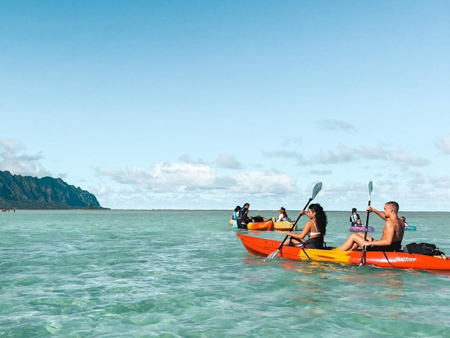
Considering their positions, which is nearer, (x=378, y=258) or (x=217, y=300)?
(x=217, y=300)

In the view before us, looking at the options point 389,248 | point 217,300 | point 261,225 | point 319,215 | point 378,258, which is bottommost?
point 217,300

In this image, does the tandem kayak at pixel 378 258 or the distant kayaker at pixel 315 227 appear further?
the distant kayaker at pixel 315 227

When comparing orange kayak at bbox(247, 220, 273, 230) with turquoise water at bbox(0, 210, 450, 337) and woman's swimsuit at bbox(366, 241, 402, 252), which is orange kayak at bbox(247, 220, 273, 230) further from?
woman's swimsuit at bbox(366, 241, 402, 252)

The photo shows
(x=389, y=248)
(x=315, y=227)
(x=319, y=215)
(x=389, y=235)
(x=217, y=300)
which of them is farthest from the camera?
(x=315, y=227)

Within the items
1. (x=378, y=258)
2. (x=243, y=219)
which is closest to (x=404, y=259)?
(x=378, y=258)

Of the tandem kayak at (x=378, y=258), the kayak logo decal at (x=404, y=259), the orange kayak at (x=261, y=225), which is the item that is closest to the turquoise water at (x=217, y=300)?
the tandem kayak at (x=378, y=258)

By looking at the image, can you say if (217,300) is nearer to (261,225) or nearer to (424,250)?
(424,250)

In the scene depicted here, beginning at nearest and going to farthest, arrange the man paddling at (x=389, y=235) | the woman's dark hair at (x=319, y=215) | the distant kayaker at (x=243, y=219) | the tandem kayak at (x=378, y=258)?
the man paddling at (x=389, y=235)
the tandem kayak at (x=378, y=258)
the woman's dark hair at (x=319, y=215)
the distant kayaker at (x=243, y=219)

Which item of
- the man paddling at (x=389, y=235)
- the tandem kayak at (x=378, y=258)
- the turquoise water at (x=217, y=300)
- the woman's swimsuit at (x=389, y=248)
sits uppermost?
the man paddling at (x=389, y=235)

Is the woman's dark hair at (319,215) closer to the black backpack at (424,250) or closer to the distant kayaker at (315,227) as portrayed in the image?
the distant kayaker at (315,227)

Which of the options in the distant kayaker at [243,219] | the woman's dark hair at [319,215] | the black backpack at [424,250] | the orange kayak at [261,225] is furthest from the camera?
the distant kayaker at [243,219]

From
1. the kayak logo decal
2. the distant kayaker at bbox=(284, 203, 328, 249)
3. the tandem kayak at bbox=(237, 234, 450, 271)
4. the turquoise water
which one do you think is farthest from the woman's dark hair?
the kayak logo decal

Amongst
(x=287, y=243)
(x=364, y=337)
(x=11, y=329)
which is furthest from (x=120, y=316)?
(x=287, y=243)

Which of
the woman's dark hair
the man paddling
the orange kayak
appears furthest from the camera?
the orange kayak
